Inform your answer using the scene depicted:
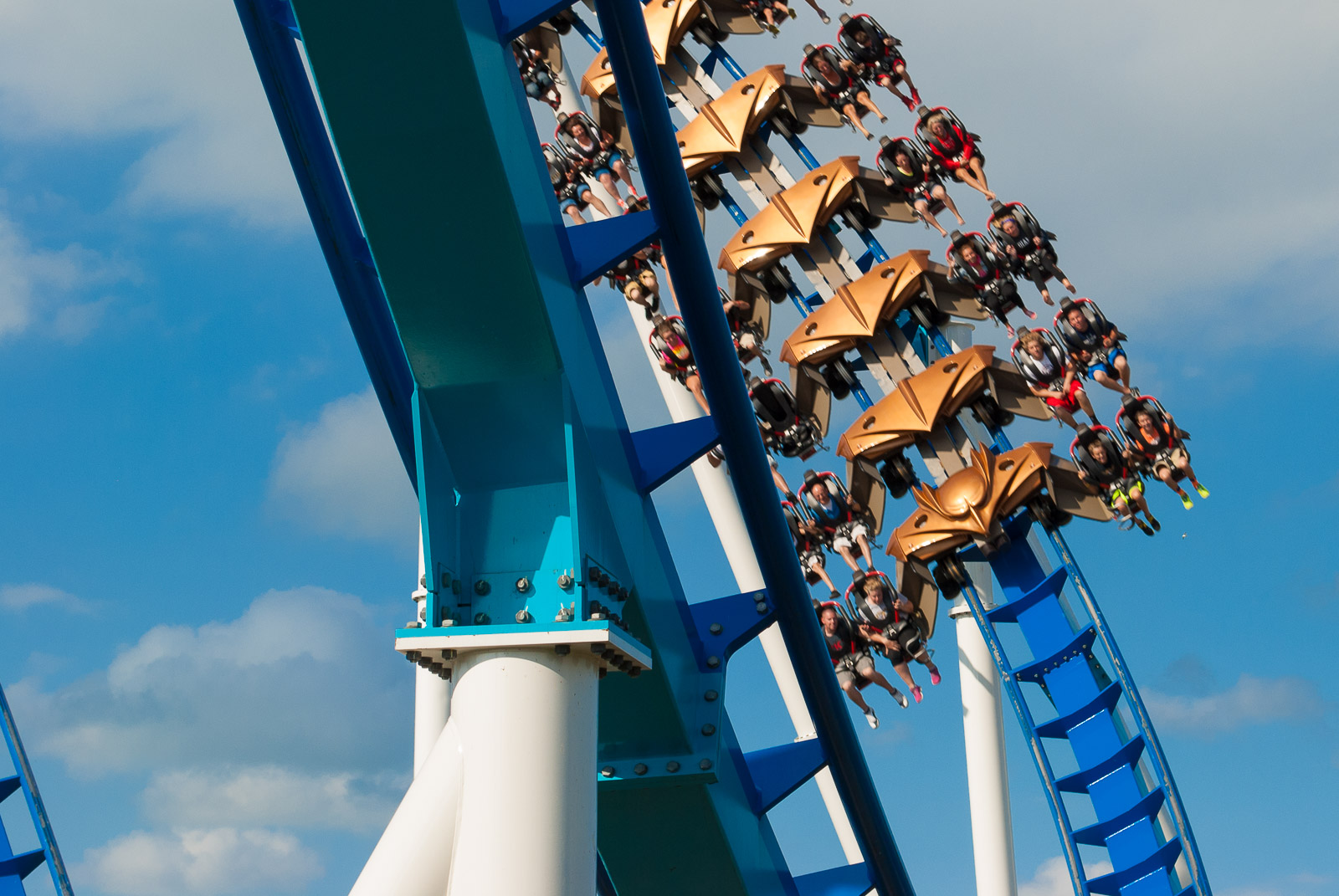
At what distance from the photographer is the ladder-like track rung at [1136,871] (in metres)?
7.52

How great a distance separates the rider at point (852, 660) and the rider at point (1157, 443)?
191 centimetres

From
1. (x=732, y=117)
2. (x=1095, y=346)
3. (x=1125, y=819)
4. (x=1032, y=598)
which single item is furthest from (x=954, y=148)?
(x=1125, y=819)

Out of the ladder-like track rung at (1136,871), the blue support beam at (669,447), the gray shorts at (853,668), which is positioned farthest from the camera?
the gray shorts at (853,668)

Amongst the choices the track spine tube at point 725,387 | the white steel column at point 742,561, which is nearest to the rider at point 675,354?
the white steel column at point 742,561

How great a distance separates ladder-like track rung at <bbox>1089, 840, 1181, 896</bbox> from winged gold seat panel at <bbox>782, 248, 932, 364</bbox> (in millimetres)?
3551

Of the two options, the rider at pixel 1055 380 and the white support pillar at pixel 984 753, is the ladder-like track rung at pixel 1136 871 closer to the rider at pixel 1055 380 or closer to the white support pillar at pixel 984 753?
the white support pillar at pixel 984 753

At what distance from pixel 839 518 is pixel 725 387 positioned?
5.27m

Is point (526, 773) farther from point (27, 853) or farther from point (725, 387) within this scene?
point (27, 853)

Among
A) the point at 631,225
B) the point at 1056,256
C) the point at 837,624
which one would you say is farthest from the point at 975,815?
the point at 631,225

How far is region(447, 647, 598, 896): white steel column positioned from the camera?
8.87 feet

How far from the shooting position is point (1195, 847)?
757 cm

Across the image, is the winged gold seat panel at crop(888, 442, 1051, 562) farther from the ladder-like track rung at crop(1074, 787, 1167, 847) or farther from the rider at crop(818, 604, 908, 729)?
the ladder-like track rung at crop(1074, 787, 1167, 847)

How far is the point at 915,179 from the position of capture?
31.1 ft

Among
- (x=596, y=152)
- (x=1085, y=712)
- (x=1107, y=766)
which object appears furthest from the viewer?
(x=596, y=152)
